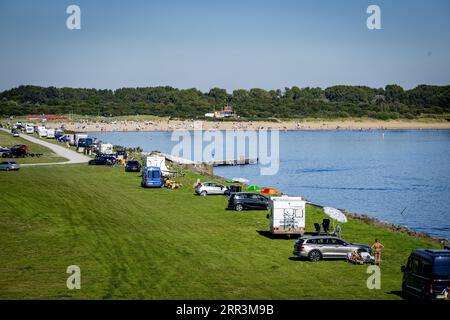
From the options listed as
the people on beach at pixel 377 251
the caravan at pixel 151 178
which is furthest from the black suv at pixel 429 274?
the caravan at pixel 151 178

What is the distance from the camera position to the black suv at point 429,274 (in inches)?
875

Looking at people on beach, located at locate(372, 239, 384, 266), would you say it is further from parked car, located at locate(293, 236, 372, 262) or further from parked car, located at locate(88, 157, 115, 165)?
parked car, located at locate(88, 157, 115, 165)

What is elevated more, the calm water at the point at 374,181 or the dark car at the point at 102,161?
the dark car at the point at 102,161

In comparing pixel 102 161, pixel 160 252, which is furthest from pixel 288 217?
pixel 102 161

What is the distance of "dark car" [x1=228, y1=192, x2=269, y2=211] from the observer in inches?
1909

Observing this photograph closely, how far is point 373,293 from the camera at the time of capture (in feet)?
84.2

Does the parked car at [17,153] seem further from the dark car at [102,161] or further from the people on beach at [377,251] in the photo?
the people on beach at [377,251]

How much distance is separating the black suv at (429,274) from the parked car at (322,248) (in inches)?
317

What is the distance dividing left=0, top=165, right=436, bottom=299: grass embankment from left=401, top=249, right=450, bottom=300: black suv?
1813 millimetres

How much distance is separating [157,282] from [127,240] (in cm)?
956

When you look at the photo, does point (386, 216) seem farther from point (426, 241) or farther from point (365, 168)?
point (365, 168)

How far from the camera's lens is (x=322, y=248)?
105ft

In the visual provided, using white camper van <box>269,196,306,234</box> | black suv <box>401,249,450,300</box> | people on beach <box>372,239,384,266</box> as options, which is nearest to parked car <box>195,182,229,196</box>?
white camper van <box>269,196,306,234</box>
